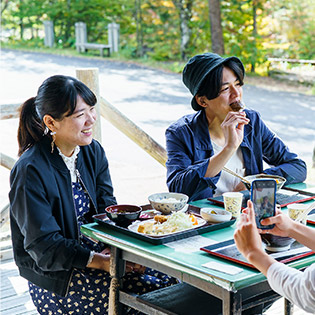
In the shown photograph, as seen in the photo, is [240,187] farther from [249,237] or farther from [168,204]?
[249,237]

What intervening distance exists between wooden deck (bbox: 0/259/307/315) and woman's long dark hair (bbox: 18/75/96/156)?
3.69 ft

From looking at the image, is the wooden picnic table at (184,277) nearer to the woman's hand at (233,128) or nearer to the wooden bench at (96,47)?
the woman's hand at (233,128)

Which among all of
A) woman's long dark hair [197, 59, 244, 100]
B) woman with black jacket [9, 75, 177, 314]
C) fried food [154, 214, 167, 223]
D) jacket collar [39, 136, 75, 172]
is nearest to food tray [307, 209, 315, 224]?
fried food [154, 214, 167, 223]

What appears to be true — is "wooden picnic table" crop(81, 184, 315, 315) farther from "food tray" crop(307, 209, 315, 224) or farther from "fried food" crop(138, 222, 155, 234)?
"food tray" crop(307, 209, 315, 224)

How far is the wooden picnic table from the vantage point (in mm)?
1697

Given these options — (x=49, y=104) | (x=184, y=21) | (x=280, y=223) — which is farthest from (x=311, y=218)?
(x=184, y=21)

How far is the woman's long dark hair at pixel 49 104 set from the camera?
234cm

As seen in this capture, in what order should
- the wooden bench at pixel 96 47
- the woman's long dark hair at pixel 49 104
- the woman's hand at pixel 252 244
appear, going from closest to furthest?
the woman's hand at pixel 252 244, the woman's long dark hair at pixel 49 104, the wooden bench at pixel 96 47

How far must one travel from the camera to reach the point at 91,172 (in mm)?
2543

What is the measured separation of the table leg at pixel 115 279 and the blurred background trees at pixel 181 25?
10411 mm

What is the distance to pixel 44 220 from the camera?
221 cm

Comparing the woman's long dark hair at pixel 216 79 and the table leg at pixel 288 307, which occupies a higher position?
the woman's long dark hair at pixel 216 79

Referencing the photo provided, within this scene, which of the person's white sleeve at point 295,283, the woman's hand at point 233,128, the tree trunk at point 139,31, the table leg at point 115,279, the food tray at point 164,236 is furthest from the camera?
the tree trunk at point 139,31

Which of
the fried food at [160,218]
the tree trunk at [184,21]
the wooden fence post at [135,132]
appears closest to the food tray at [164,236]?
the fried food at [160,218]
